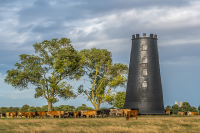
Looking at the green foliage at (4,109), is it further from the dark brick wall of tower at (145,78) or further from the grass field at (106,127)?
the grass field at (106,127)

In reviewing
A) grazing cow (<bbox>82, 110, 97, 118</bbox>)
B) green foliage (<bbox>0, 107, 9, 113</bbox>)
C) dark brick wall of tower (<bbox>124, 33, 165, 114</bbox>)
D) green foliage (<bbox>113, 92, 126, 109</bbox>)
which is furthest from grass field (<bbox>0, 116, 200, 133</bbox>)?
green foliage (<bbox>0, 107, 9, 113</bbox>)

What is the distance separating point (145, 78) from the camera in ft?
114

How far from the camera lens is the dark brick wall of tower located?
3441 centimetres

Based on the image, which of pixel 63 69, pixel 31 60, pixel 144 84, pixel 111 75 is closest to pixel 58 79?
pixel 63 69

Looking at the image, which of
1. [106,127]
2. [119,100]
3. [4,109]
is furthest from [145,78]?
[4,109]

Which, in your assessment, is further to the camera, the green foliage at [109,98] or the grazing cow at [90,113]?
the green foliage at [109,98]

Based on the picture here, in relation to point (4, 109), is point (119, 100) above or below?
above

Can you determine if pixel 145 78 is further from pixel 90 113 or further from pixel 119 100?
pixel 119 100

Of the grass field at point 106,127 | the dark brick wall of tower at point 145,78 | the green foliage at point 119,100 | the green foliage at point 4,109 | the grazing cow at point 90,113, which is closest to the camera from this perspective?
the grass field at point 106,127

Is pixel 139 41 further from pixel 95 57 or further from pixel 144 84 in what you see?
pixel 95 57

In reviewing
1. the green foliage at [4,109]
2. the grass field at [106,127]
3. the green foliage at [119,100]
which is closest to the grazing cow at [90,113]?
the grass field at [106,127]

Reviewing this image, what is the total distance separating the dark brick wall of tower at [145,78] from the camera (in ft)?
113

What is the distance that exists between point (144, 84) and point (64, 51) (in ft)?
45.9

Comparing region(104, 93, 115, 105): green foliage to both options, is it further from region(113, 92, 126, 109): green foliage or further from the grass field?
the grass field
